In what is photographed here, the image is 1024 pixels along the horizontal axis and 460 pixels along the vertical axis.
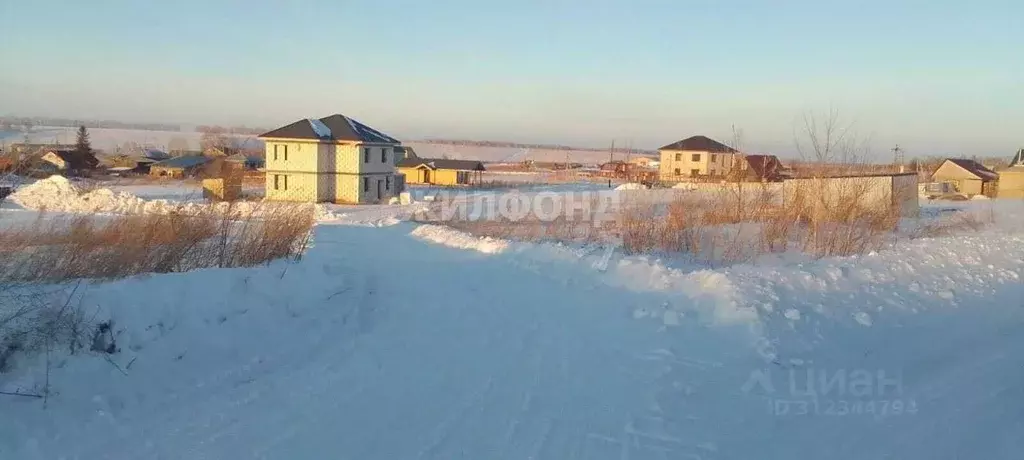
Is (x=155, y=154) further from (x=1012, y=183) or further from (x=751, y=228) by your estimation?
(x=1012, y=183)

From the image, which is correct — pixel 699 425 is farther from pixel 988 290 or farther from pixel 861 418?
pixel 988 290

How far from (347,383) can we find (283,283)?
A: 190 centimetres

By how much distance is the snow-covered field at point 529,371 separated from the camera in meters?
3.76

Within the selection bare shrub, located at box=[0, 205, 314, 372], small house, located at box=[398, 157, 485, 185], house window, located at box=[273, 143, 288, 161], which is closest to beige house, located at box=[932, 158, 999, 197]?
small house, located at box=[398, 157, 485, 185]

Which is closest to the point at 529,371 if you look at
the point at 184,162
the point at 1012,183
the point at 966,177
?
the point at 1012,183

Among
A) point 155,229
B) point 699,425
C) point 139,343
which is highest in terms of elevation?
point 155,229

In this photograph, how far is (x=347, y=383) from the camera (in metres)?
4.68

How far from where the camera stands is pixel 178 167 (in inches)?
1997

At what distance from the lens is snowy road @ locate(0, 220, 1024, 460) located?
376cm

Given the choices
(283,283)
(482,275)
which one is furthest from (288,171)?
(283,283)

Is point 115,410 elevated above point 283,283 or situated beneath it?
situated beneath

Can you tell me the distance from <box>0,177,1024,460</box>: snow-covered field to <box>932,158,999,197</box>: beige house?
4500 cm

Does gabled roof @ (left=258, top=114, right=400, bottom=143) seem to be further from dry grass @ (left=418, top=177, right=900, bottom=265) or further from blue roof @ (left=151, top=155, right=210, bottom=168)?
blue roof @ (left=151, top=155, right=210, bottom=168)

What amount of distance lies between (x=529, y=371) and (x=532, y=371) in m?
0.02
